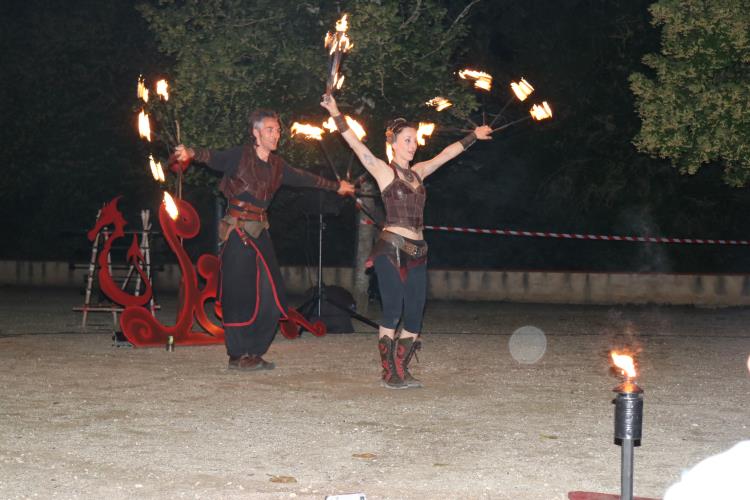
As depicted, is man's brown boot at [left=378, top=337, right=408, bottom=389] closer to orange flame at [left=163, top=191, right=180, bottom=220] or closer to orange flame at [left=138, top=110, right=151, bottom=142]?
orange flame at [left=163, top=191, right=180, bottom=220]

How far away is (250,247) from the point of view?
1041 centimetres

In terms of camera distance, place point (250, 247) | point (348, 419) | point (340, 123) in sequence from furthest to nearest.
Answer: point (250, 247)
point (340, 123)
point (348, 419)

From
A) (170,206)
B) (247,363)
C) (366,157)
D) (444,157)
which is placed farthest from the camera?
(170,206)

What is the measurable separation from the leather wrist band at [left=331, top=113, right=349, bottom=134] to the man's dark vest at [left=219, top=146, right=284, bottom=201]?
133cm

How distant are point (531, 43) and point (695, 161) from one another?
675 centimetres

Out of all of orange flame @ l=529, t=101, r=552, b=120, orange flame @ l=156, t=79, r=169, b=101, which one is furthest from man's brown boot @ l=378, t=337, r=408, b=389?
orange flame @ l=156, t=79, r=169, b=101

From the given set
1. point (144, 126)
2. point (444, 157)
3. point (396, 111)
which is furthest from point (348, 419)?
point (396, 111)

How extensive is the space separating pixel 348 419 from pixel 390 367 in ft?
4.79

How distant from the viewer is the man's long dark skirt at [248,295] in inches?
410

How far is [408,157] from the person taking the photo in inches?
375

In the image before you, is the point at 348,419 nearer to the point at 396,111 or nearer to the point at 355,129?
the point at 355,129

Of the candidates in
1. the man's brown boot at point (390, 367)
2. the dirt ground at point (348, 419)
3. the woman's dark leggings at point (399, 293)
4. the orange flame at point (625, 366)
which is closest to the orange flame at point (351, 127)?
the woman's dark leggings at point (399, 293)

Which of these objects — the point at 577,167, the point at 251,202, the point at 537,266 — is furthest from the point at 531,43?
the point at 251,202

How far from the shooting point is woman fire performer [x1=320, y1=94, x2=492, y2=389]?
367 inches
